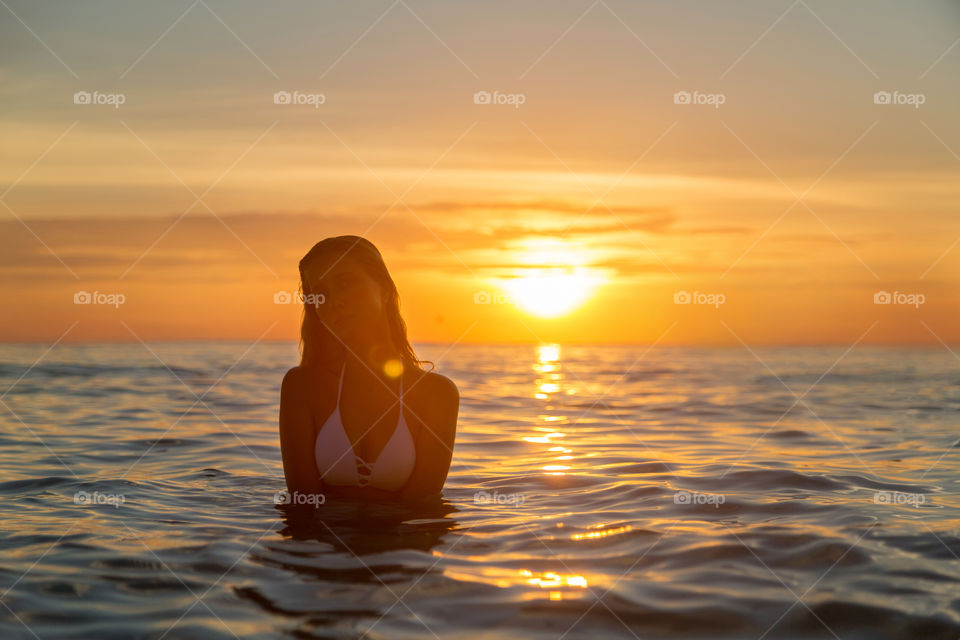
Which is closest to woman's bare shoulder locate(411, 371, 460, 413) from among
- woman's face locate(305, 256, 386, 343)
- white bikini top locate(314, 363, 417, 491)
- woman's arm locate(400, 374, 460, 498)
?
woman's arm locate(400, 374, 460, 498)

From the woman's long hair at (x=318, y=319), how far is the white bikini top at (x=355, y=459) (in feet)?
0.70

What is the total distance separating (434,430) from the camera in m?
5.04

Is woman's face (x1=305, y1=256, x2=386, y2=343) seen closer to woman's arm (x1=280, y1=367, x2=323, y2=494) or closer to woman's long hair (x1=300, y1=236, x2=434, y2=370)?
woman's long hair (x1=300, y1=236, x2=434, y2=370)

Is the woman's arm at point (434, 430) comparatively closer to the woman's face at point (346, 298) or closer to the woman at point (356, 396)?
the woman at point (356, 396)

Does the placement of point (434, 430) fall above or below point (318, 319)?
below

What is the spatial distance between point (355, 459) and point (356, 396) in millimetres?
408

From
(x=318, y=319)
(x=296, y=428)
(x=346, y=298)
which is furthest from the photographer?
(x=318, y=319)

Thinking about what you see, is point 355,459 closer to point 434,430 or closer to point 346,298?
point 434,430

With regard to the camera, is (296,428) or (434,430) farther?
(434,430)

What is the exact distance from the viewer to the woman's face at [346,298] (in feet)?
16.2

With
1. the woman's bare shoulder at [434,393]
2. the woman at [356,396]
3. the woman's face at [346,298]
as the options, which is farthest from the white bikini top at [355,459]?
the woman's face at [346,298]

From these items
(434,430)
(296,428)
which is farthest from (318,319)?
(434,430)

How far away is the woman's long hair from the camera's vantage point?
4.97 meters

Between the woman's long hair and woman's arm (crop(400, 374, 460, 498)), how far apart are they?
0.74 ft
